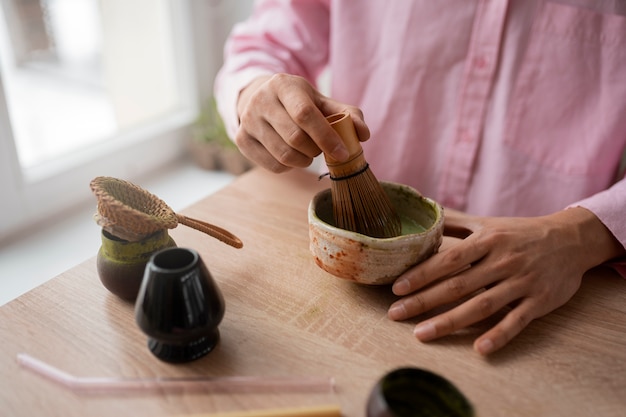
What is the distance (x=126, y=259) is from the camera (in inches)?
26.2

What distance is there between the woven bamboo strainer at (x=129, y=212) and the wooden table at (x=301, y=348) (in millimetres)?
111

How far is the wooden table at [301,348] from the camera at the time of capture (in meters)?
0.56

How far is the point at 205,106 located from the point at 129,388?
110cm

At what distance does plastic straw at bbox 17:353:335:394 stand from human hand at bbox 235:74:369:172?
0.92 ft

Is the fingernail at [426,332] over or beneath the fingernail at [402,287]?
beneath

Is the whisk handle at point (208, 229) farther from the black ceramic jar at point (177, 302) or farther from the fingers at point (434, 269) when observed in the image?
the fingers at point (434, 269)

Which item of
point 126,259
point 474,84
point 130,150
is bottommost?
point 130,150

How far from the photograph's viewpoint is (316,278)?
30.2 inches

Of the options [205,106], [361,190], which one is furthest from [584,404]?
[205,106]

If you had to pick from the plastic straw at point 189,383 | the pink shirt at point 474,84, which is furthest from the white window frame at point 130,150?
the plastic straw at point 189,383

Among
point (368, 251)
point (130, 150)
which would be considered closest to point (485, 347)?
point (368, 251)

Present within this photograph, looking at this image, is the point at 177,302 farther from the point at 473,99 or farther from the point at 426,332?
the point at 473,99

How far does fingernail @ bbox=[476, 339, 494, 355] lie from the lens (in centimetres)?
63

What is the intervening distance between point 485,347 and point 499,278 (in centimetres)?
11
